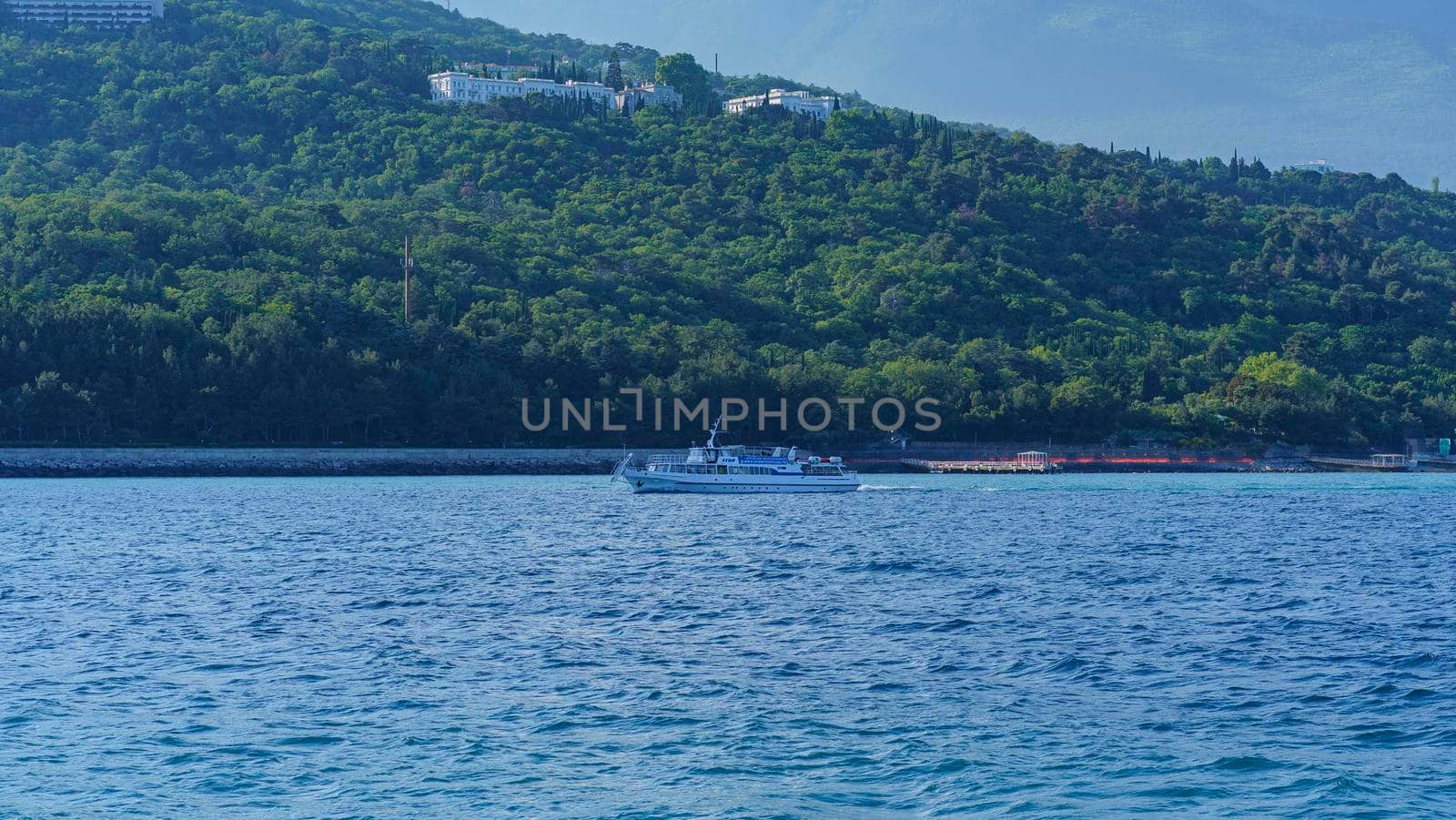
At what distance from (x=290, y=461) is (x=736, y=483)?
27.5m

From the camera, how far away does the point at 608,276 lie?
132000 mm

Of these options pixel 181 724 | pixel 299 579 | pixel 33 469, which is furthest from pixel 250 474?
pixel 181 724

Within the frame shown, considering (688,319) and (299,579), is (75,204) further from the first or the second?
(299,579)

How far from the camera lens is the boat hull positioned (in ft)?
257

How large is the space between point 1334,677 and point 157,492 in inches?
2358

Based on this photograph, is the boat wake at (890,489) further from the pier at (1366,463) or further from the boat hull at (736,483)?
the pier at (1366,463)

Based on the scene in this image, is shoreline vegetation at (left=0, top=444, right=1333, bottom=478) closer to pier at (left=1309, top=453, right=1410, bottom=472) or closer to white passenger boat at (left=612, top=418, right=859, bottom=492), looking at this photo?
pier at (left=1309, top=453, right=1410, bottom=472)

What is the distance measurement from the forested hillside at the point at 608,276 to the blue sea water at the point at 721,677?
52854mm

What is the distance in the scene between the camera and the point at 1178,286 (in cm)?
16200

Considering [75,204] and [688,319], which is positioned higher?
[75,204]

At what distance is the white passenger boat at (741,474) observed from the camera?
79125mm

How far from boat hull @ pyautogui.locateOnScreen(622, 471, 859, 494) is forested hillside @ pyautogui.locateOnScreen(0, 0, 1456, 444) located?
968 inches

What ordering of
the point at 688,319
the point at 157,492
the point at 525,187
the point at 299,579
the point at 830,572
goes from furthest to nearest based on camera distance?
the point at 525,187
the point at 688,319
the point at 157,492
the point at 830,572
the point at 299,579

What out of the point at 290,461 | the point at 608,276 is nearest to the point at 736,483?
the point at 290,461
